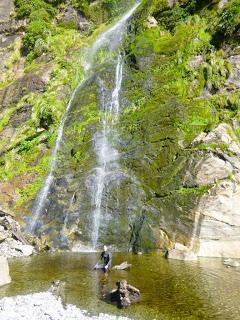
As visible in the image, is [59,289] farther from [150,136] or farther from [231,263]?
[150,136]

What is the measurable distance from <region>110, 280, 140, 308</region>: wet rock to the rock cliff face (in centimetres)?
739

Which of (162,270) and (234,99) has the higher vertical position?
(234,99)

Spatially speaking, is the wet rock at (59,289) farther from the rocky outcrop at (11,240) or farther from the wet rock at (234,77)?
the wet rock at (234,77)

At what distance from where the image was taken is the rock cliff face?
21.8 m

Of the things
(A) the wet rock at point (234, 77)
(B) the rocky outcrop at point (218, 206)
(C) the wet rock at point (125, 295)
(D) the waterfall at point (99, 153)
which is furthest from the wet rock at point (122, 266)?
(A) the wet rock at point (234, 77)

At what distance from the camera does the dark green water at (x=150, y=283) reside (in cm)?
1330

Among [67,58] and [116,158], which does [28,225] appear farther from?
[67,58]

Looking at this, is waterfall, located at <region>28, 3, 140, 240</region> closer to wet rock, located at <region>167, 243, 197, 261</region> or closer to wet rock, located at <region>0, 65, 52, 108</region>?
wet rock, located at <region>0, 65, 52, 108</region>

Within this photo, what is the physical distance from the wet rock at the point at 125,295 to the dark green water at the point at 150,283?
0.26 metres

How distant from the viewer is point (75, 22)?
A: 155 feet

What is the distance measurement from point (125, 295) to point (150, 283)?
2473 millimetres

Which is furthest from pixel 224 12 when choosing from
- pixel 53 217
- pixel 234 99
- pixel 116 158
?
pixel 53 217

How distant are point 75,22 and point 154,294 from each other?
1503 inches

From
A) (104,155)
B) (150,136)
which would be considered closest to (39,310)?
(104,155)
